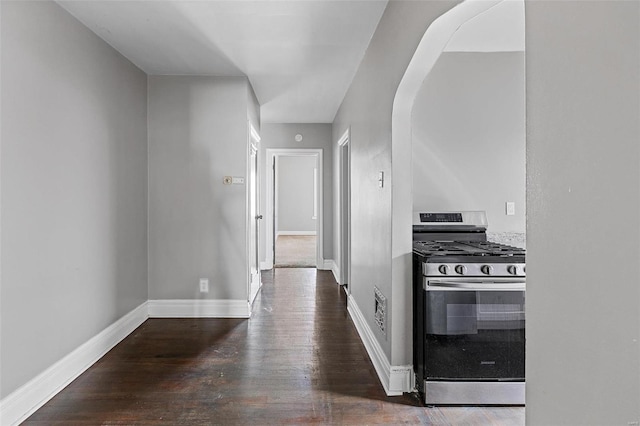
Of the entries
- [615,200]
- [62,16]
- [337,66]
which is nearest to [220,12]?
[62,16]

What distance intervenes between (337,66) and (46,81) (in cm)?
242

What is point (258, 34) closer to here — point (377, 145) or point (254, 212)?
point (377, 145)

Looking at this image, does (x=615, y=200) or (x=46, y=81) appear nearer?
(x=615, y=200)

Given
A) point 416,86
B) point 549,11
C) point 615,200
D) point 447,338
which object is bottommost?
point 447,338

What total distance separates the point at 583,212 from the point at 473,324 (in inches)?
65.9

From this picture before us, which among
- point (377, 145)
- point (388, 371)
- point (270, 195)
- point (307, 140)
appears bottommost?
point (388, 371)

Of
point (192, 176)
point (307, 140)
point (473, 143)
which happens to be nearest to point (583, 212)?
point (473, 143)

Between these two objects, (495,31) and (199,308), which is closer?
(495,31)

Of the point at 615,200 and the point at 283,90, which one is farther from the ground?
the point at 283,90

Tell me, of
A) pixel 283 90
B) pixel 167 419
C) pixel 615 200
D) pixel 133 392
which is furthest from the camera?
pixel 283 90

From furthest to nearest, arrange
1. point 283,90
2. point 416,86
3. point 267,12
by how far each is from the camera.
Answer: point 283,90
point 267,12
point 416,86

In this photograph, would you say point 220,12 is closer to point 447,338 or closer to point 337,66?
point 337,66

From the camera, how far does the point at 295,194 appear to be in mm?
13156

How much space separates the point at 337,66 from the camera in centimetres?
396
